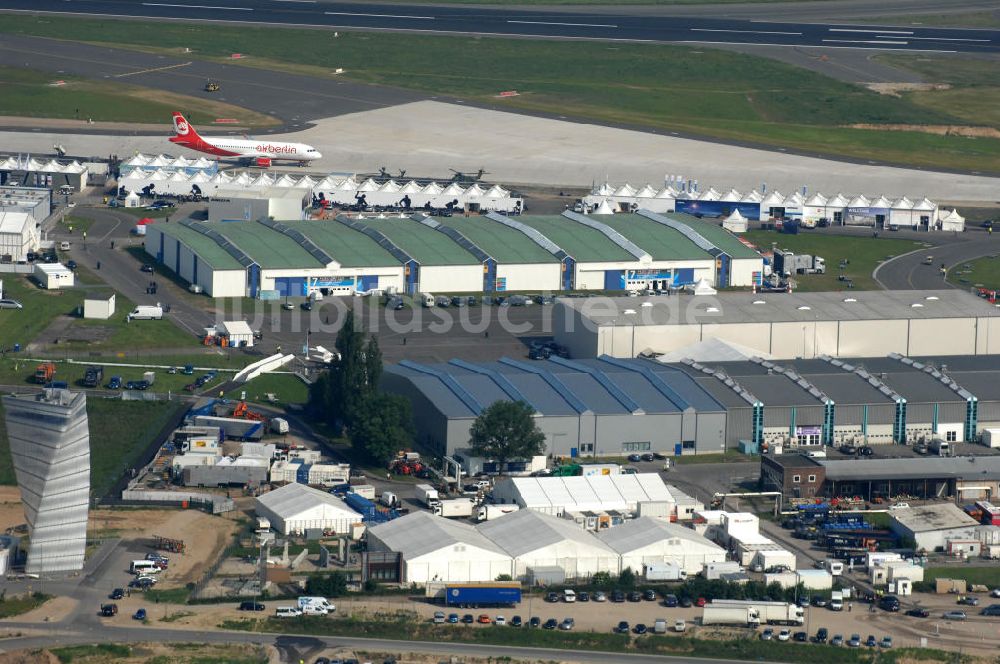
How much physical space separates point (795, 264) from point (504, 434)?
6301cm

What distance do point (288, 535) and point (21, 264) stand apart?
64685mm

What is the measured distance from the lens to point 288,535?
4008 inches

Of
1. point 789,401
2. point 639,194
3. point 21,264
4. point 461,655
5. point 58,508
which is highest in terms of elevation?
point 639,194

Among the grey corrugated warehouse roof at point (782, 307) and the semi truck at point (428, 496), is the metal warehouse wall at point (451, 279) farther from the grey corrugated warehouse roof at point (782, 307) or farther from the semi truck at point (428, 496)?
the semi truck at point (428, 496)

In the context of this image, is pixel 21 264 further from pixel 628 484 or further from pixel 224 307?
pixel 628 484

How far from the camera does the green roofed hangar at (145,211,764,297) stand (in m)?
156

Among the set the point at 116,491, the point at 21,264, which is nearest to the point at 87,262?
the point at 21,264

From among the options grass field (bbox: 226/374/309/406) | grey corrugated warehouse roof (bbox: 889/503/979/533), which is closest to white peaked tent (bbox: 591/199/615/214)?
grass field (bbox: 226/374/309/406)

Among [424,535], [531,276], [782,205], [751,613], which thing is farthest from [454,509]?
[782,205]

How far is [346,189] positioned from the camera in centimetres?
19162

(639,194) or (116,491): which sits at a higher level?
(639,194)

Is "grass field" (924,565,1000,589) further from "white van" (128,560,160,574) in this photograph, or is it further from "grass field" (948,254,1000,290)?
"grass field" (948,254,1000,290)

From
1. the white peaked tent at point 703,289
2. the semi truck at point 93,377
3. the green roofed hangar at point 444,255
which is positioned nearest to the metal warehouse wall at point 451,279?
the green roofed hangar at point 444,255

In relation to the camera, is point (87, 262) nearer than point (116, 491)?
No
